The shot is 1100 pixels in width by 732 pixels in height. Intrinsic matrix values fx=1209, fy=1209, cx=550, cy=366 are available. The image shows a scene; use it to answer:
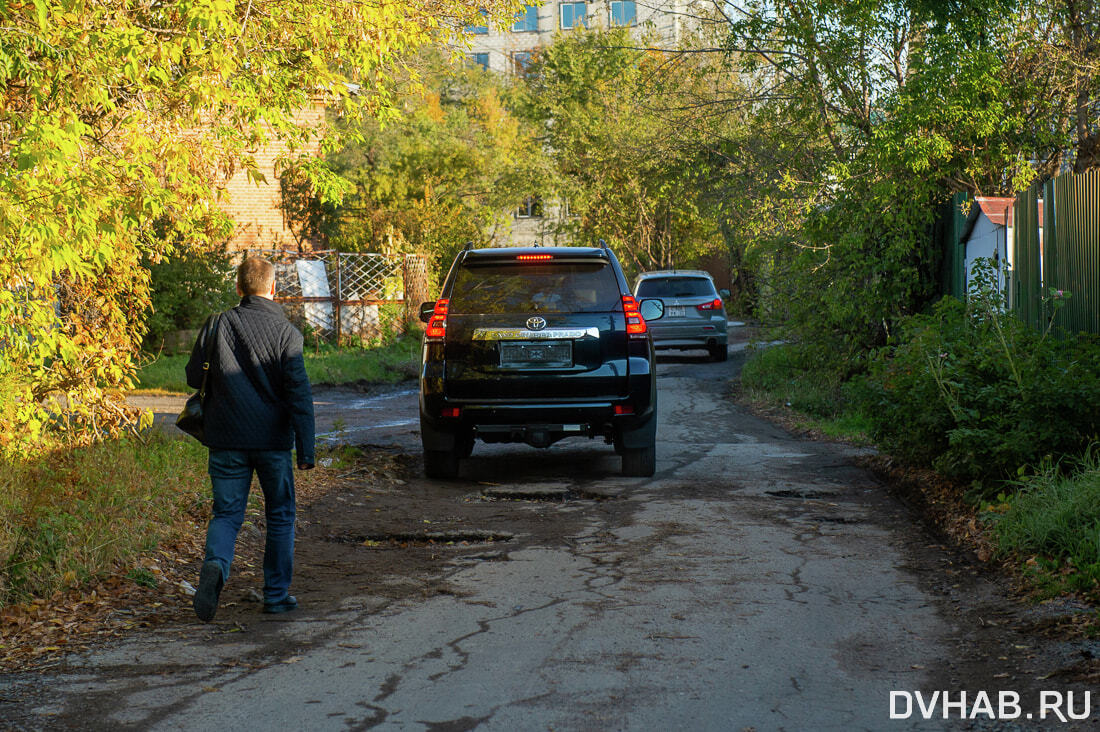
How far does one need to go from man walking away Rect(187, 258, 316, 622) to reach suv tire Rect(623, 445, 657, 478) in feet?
14.8

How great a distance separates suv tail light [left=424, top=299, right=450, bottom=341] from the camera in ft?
32.2

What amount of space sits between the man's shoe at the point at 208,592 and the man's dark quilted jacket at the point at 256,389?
64cm

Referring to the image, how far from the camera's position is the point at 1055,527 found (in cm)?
675

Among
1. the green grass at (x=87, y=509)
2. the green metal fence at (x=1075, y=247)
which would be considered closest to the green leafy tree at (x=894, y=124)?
the green metal fence at (x=1075, y=247)

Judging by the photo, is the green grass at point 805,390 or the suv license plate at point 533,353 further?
the green grass at point 805,390

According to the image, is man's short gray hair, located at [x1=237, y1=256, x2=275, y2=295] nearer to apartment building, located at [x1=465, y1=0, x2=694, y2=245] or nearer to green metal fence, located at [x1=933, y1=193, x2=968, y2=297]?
green metal fence, located at [x1=933, y1=193, x2=968, y2=297]

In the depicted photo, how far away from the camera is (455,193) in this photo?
4581 cm

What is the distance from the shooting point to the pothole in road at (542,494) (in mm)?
9578

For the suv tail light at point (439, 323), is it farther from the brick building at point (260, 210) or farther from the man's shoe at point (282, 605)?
the brick building at point (260, 210)

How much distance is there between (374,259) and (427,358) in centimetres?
1887

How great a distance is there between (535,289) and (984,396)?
11.7ft

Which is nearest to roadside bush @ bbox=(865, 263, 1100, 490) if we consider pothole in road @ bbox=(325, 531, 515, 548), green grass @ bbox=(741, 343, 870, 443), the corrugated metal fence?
the corrugated metal fence

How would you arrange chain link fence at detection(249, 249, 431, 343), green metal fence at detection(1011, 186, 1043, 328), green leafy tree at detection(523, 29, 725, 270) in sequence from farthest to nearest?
green leafy tree at detection(523, 29, 725, 270) < chain link fence at detection(249, 249, 431, 343) < green metal fence at detection(1011, 186, 1043, 328)

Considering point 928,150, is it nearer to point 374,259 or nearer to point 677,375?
point 677,375
